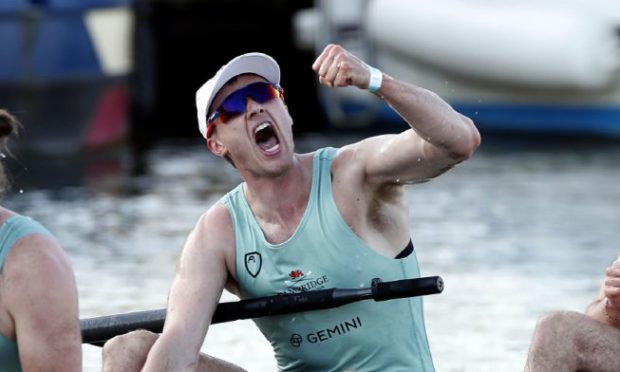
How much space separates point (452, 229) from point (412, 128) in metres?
6.97

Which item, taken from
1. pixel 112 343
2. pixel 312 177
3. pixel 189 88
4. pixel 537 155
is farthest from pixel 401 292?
pixel 189 88

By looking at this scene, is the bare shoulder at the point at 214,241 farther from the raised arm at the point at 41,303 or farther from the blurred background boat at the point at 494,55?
the blurred background boat at the point at 494,55

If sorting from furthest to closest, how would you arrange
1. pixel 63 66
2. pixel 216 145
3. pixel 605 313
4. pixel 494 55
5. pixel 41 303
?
pixel 494 55, pixel 63 66, pixel 216 145, pixel 605 313, pixel 41 303

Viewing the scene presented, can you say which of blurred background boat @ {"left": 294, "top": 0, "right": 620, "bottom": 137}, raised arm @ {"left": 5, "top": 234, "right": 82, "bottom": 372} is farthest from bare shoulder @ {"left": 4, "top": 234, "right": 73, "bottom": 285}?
blurred background boat @ {"left": 294, "top": 0, "right": 620, "bottom": 137}

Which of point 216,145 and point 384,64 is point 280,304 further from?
point 384,64

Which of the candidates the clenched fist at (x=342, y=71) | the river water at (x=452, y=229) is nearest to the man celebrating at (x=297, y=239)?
the clenched fist at (x=342, y=71)

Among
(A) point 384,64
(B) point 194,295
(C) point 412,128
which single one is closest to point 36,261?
(B) point 194,295

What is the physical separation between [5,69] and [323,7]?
4470mm

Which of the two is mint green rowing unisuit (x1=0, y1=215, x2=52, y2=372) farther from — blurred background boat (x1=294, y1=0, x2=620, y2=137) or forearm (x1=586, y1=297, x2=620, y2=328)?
blurred background boat (x1=294, y1=0, x2=620, y2=137)

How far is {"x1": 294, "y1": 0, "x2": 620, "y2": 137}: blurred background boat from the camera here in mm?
16781

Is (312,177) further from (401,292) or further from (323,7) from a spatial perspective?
(323,7)

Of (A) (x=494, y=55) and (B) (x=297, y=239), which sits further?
(A) (x=494, y=55)

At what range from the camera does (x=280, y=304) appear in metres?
5.38

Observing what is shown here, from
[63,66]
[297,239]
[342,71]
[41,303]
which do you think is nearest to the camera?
[41,303]
